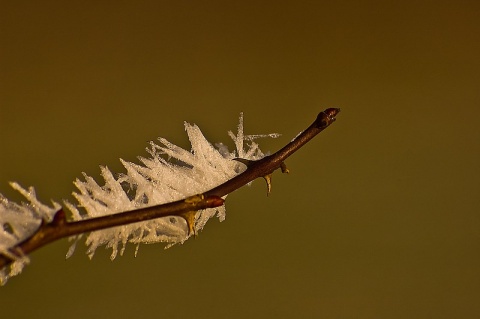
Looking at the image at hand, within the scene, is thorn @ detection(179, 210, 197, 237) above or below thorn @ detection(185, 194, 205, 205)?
below

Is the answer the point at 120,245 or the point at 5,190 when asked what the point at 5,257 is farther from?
the point at 5,190

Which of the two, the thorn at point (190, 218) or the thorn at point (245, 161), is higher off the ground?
the thorn at point (245, 161)

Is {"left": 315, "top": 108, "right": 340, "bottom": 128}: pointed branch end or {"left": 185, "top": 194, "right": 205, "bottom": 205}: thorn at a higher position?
{"left": 315, "top": 108, "right": 340, "bottom": 128}: pointed branch end

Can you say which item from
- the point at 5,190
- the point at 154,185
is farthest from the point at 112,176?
the point at 5,190

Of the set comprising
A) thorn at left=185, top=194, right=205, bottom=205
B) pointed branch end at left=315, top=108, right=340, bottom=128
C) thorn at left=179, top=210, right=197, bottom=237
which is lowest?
thorn at left=179, top=210, right=197, bottom=237

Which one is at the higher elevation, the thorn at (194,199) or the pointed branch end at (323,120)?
the pointed branch end at (323,120)

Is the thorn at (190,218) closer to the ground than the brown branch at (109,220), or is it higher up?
closer to the ground

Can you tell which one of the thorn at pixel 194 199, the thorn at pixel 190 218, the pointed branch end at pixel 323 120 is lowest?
the thorn at pixel 190 218

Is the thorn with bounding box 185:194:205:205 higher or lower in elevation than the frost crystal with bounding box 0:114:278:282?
lower
